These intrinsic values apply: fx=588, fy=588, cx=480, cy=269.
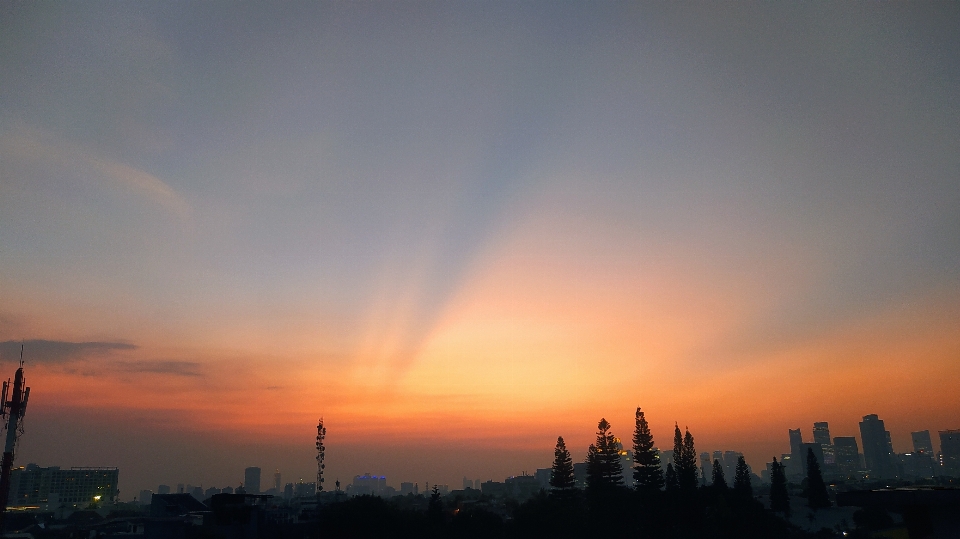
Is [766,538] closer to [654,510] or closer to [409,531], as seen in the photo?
[654,510]

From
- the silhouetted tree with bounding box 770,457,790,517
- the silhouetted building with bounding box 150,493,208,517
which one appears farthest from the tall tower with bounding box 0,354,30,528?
the silhouetted tree with bounding box 770,457,790,517

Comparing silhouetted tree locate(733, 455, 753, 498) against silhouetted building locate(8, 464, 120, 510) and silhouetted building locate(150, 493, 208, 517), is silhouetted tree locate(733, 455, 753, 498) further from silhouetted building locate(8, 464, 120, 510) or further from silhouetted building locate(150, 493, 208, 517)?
silhouetted building locate(8, 464, 120, 510)

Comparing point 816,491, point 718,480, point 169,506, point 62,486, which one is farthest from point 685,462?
point 62,486

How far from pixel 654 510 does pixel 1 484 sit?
6876 cm

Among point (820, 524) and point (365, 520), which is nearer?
point (365, 520)

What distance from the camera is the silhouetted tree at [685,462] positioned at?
61084 mm

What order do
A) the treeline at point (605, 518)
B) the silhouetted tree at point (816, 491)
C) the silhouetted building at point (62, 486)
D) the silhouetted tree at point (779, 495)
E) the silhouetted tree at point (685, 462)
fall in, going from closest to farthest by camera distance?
1. the treeline at point (605, 518)
2. the silhouetted tree at point (685, 462)
3. the silhouetted tree at point (779, 495)
4. the silhouetted tree at point (816, 491)
5. the silhouetted building at point (62, 486)

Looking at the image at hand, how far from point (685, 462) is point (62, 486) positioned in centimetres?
17608

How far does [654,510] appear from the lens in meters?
57.7

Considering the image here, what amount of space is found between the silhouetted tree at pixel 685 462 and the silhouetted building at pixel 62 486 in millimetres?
144663

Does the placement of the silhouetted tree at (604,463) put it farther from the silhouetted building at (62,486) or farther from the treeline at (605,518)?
the silhouetted building at (62,486)

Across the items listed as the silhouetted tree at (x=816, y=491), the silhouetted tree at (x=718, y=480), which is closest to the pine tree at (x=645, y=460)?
the silhouetted tree at (x=718, y=480)

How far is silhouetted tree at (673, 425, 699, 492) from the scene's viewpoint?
61084mm

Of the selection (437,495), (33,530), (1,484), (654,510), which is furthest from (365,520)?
(33,530)
